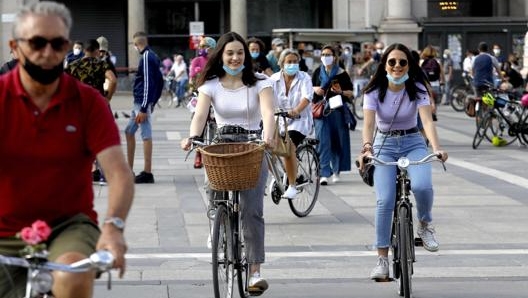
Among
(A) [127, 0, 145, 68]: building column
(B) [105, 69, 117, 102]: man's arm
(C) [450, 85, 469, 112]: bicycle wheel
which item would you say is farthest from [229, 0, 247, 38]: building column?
(B) [105, 69, 117, 102]: man's arm

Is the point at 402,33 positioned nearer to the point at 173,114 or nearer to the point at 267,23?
the point at 267,23

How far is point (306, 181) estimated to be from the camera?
1271 centimetres

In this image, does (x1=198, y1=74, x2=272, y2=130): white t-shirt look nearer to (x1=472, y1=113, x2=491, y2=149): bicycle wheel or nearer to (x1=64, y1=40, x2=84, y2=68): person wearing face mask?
(x1=64, y1=40, x2=84, y2=68): person wearing face mask

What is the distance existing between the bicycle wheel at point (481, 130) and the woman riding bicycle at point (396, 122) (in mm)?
12760

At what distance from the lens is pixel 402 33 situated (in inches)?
1767

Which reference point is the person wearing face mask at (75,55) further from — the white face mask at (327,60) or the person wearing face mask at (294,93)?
the person wearing face mask at (294,93)

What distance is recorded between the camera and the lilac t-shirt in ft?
28.6

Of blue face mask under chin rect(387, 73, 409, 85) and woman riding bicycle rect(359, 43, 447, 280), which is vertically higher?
blue face mask under chin rect(387, 73, 409, 85)

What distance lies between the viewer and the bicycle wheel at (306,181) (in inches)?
500

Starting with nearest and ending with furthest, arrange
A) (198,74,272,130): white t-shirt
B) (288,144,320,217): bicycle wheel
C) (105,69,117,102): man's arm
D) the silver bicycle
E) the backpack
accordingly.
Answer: the silver bicycle
(198,74,272,130): white t-shirt
(288,144,320,217): bicycle wheel
(105,69,117,102): man's arm
the backpack

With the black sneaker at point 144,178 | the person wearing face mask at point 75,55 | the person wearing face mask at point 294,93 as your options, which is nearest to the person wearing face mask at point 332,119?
the person wearing face mask at point 294,93

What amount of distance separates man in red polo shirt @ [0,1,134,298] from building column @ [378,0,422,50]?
39.9 m

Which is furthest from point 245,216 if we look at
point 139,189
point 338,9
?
point 338,9

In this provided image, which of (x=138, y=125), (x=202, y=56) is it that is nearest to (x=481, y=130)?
(x=202, y=56)
